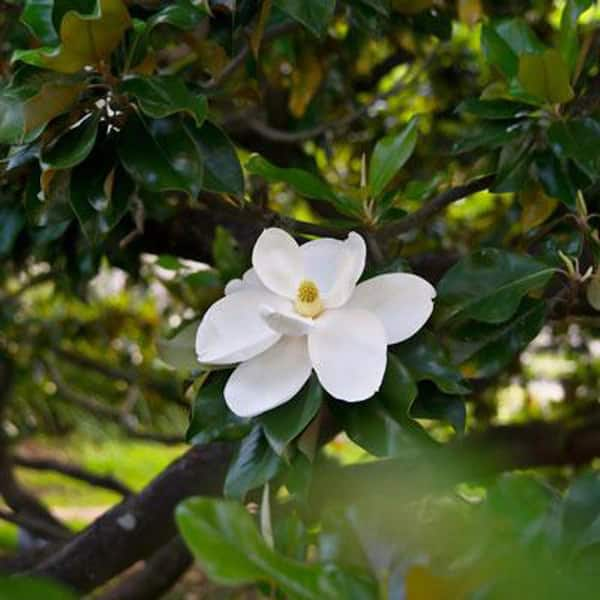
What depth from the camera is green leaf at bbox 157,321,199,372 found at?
995 mm

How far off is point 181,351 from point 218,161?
194 mm

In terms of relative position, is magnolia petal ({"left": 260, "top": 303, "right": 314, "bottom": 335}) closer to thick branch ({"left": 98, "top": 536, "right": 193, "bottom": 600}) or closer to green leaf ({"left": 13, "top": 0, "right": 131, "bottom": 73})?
green leaf ({"left": 13, "top": 0, "right": 131, "bottom": 73})

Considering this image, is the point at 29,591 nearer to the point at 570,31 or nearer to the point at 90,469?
the point at 570,31

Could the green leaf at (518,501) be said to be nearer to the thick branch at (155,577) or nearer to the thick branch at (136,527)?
the thick branch at (136,527)

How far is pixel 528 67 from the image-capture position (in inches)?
42.2

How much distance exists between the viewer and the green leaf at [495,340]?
102 centimetres

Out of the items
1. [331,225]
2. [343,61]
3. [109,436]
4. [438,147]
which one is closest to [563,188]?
[331,225]

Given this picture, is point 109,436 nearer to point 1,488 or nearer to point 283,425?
point 1,488

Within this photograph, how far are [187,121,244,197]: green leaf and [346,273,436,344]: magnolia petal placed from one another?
0.22 m

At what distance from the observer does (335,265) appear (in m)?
0.89

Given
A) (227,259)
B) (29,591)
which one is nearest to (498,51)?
(227,259)

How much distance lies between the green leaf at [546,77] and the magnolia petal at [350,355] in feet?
1.26

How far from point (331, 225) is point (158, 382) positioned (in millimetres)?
2012

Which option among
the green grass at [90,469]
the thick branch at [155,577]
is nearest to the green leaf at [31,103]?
the thick branch at [155,577]
